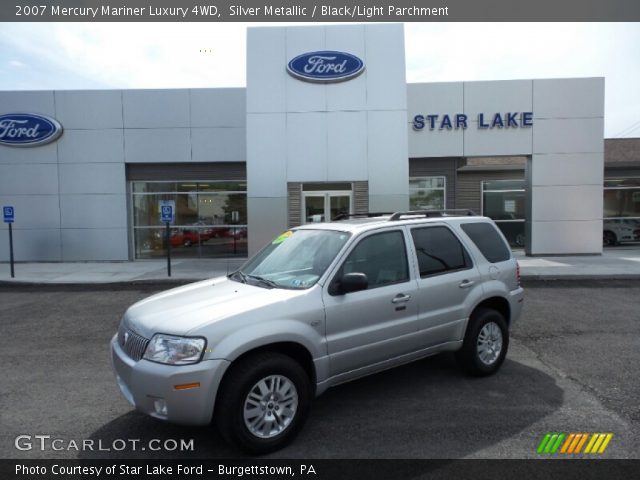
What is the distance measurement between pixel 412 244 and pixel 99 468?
3.28 meters

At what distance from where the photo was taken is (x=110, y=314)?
27.6ft

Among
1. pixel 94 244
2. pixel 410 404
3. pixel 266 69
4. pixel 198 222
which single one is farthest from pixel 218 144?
pixel 410 404

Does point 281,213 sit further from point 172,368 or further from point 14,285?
point 172,368

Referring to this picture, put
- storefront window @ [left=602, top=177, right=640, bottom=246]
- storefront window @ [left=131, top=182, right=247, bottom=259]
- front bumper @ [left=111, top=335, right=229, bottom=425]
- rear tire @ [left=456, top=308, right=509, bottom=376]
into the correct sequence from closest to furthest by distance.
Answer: front bumper @ [left=111, top=335, right=229, bottom=425] < rear tire @ [left=456, top=308, right=509, bottom=376] < storefront window @ [left=131, top=182, right=247, bottom=259] < storefront window @ [left=602, top=177, right=640, bottom=246]

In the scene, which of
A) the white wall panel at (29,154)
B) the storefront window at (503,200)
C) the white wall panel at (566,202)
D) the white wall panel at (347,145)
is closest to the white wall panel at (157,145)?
the white wall panel at (29,154)

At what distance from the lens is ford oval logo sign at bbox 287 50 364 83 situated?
1369 cm

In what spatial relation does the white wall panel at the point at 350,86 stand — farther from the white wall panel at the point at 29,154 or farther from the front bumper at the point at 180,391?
the front bumper at the point at 180,391

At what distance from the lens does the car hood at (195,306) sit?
337 centimetres

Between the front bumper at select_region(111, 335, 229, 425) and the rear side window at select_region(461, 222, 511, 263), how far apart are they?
3209mm

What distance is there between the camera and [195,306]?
144 inches

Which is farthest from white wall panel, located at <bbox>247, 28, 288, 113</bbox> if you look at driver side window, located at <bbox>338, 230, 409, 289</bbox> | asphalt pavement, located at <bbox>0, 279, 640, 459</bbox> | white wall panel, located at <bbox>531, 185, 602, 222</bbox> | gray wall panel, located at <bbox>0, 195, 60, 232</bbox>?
driver side window, located at <bbox>338, 230, 409, 289</bbox>

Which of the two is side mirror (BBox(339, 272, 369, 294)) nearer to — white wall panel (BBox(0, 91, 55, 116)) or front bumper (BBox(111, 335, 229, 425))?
front bumper (BBox(111, 335, 229, 425))

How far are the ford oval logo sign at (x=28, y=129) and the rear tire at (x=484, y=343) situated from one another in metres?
16.8

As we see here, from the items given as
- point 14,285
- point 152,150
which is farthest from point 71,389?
point 152,150
